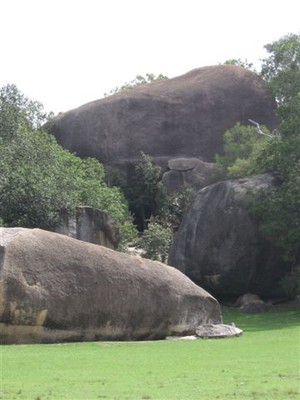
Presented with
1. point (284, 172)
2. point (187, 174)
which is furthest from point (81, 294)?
point (187, 174)

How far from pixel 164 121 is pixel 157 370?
122ft

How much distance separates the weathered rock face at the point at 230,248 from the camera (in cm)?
3462

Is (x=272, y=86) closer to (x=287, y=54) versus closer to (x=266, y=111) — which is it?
(x=287, y=54)

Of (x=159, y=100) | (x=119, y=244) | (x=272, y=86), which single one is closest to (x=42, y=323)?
(x=119, y=244)

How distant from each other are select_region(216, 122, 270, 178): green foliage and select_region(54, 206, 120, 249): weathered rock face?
8584mm

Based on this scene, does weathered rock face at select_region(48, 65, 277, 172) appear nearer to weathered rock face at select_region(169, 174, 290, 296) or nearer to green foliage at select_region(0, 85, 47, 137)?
green foliage at select_region(0, 85, 47, 137)

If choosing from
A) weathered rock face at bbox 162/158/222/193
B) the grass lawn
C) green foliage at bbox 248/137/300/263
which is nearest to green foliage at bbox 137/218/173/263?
weathered rock face at bbox 162/158/222/193

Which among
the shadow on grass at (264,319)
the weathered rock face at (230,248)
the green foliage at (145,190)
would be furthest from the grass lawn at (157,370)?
the green foliage at (145,190)

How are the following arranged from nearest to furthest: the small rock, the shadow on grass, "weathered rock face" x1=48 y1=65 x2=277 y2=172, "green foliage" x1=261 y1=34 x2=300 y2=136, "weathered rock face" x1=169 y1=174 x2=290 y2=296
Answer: the small rock
the shadow on grass
"weathered rock face" x1=169 y1=174 x2=290 y2=296
"green foliage" x1=261 y1=34 x2=300 y2=136
"weathered rock face" x1=48 y1=65 x2=277 y2=172

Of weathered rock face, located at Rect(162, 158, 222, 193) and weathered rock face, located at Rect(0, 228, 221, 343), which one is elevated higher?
weathered rock face, located at Rect(162, 158, 222, 193)

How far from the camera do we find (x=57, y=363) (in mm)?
16719

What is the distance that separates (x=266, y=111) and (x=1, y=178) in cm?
2394

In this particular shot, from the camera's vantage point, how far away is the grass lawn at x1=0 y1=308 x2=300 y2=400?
42.4 feet

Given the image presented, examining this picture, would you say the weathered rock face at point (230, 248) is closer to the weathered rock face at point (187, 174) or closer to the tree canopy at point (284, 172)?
the tree canopy at point (284, 172)
